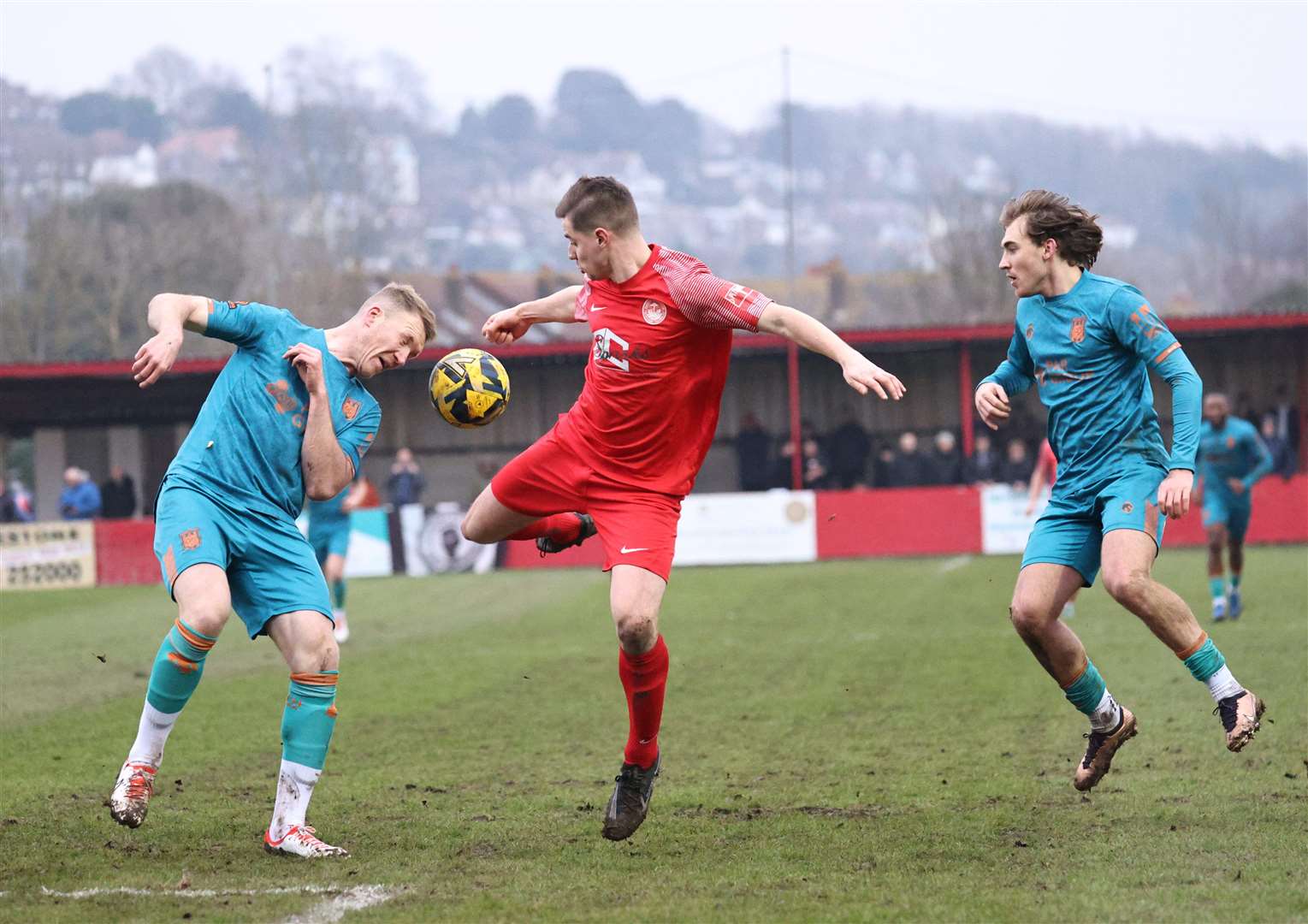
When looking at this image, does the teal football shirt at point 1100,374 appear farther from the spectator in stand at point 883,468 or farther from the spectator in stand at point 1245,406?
the spectator in stand at point 1245,406

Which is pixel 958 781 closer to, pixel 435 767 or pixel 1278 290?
pixel 435 767

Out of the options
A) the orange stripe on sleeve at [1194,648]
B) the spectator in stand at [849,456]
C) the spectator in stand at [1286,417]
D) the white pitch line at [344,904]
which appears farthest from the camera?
the spectator in stand at [1286,417]

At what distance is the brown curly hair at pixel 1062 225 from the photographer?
631 cm

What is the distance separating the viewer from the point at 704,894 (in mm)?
4938

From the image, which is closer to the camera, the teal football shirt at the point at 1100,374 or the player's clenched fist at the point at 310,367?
the player's clenched fist at the point at 310,367

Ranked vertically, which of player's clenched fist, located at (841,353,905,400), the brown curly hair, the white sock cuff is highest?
the brown curly hair

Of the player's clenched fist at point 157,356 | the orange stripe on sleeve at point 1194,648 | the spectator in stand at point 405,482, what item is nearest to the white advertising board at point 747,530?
the spectator in stand at point 405,482

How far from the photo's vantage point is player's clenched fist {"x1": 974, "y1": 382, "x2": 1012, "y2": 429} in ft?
21.2

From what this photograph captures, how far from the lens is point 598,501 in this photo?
6305 mm

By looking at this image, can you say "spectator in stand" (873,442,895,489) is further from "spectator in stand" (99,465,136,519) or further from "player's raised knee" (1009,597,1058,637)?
"player's raised knee" (1009,597,1058,637)

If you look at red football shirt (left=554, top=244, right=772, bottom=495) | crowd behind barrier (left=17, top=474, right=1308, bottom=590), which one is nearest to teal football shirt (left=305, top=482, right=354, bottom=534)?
crowd behind barrier (left=17, top=474, right=1308, bottom=590)

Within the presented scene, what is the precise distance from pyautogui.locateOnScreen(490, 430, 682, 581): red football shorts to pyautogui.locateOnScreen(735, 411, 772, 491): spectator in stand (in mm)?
21864

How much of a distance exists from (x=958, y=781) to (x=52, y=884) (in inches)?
154

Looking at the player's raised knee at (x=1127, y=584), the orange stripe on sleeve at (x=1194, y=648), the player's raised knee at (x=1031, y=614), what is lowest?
the orange stripe on sleeve at (x=1194, y=648)
